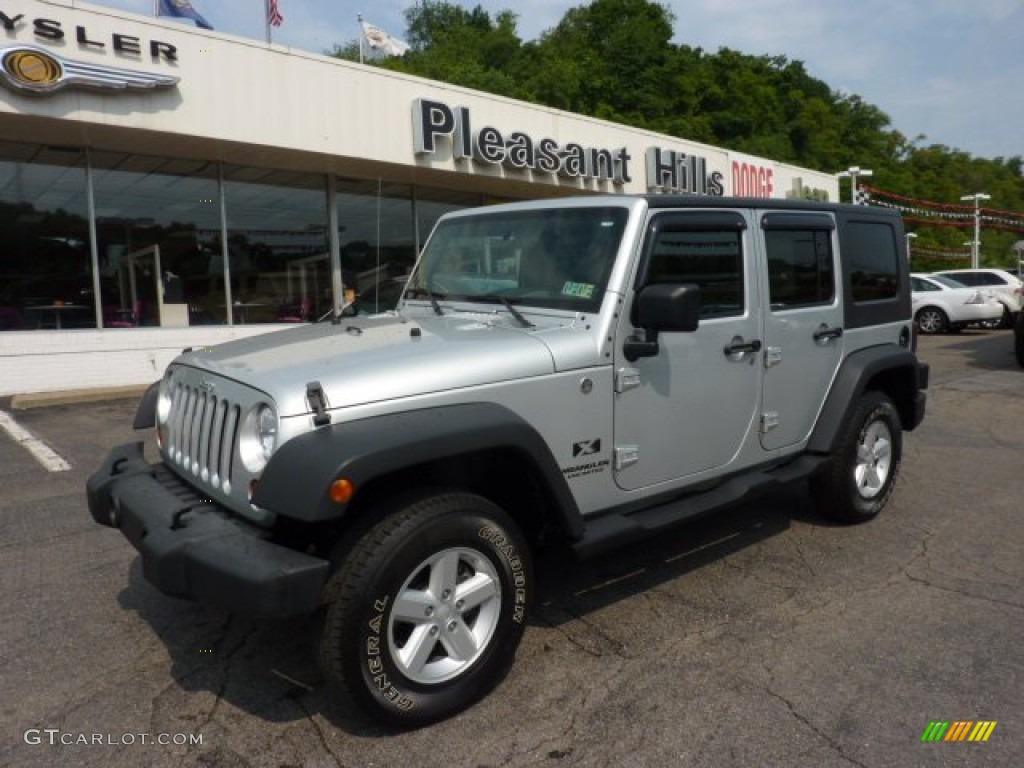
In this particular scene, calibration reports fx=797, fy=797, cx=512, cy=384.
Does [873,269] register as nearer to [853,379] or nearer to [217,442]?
[853,379]

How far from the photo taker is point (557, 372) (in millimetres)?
3131

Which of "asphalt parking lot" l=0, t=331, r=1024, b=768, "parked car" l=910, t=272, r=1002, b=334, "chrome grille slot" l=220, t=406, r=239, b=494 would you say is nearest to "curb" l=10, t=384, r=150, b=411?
"asphalt parking lot" l=0, t=331, r=1024, b=768

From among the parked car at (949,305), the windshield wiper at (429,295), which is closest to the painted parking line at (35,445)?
the windshield wiper at (429,295)

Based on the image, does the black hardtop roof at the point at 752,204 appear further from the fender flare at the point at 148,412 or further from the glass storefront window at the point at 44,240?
the glass storefront window at the point at 44,240

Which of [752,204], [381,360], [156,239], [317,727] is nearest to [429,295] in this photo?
[381,360]

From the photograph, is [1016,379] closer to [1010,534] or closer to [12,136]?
[1010,534]

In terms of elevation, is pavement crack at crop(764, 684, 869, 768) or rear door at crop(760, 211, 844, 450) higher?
rear door at crop(760, 211, 844, 450)

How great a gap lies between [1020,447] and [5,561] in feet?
25.4

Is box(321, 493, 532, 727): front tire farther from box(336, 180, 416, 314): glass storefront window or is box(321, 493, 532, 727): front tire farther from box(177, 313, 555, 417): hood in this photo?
box(336, 180, 416, 314): glass storefront window

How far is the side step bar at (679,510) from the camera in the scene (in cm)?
323

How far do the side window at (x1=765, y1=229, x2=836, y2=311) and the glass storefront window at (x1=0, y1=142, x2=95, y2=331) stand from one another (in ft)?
34.8

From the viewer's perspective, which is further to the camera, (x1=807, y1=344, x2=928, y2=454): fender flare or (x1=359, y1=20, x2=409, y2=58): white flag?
(x1=359, y1=20, x2=409, y2=58): white flag

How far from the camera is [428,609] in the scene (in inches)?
108

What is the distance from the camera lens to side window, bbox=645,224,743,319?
3582mm
